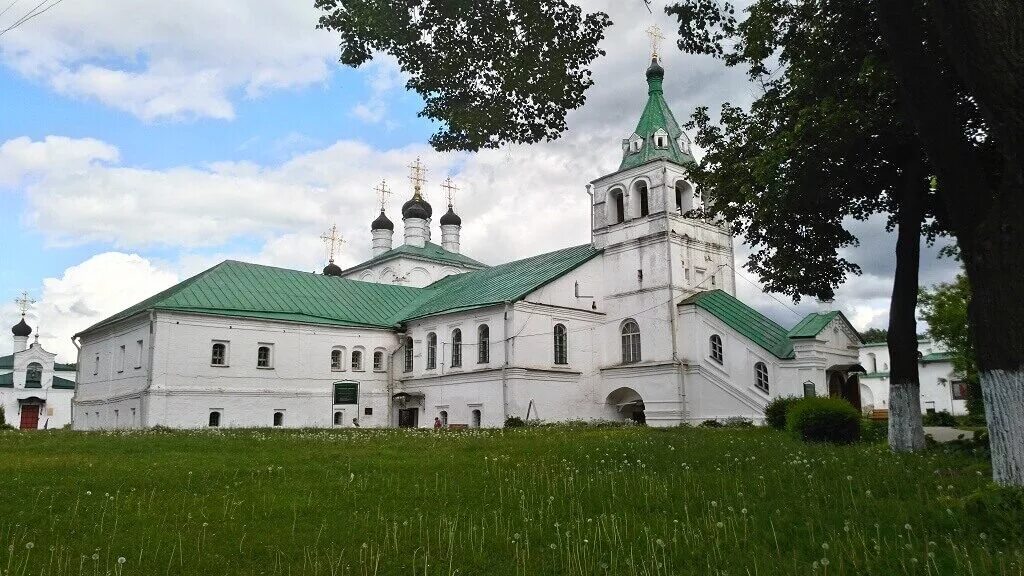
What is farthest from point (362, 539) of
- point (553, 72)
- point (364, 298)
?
point (364, 298)

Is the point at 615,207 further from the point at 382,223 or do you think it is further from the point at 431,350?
the point at 382,223

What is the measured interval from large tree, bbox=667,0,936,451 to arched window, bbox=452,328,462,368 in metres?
22.5

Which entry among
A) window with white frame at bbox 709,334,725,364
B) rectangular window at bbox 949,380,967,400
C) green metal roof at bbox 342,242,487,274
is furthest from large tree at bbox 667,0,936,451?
rectangular window at bbox 949,380,967,400

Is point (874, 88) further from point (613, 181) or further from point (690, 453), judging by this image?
point (613, 181)

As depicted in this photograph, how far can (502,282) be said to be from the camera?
40.4 meters

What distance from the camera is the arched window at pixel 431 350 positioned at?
39969mm

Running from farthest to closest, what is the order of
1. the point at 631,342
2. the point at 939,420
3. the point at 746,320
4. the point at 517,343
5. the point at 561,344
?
the point at 631,342, the point at 561,344, the point at 939,420, the point at 517,343, the point at 746,320

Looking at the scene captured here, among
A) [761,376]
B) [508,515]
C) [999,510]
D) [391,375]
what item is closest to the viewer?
[999,510]

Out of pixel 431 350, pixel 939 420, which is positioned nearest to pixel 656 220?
pixel 431 350

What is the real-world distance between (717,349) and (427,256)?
27.8m

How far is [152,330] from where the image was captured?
33531 millimetres

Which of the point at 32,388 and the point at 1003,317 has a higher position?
the point at 32,388

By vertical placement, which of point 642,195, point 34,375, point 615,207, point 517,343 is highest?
point 642,195

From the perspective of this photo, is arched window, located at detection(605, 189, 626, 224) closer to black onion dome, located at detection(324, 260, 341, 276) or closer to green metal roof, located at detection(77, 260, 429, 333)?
green metal roof, located at detection(77, 260, 429, 333)
